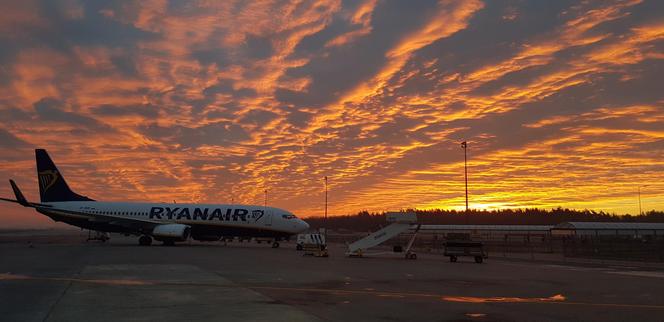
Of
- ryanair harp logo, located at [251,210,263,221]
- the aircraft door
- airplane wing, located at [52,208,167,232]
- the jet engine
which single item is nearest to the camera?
the jet engine

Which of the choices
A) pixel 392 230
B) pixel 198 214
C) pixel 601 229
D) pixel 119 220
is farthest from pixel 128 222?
pixel 601 229

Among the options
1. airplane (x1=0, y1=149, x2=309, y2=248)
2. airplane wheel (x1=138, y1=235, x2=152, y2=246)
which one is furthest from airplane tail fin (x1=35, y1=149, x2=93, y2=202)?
airplane wheel (x1=138, y1=235, x2=152, y2=246)

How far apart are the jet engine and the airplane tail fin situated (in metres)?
12.6

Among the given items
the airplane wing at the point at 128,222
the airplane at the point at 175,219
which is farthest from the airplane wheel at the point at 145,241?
the airplane wing at the point at 128,222

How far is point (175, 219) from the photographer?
5253cm

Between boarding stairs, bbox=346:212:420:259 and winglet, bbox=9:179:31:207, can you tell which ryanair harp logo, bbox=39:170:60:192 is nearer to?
winglet, bbox=9:179:31:207

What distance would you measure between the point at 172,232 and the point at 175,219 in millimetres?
3578

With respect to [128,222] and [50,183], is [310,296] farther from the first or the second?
[50,183]

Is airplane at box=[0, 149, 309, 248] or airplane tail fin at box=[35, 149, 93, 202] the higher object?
airplane tail fin at box=[35, 149, 93, 202]

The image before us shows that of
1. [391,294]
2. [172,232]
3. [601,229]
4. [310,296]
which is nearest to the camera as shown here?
[310,296]

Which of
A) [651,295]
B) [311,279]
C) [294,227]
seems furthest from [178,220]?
[651,295]

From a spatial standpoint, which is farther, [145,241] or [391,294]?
[145,241]

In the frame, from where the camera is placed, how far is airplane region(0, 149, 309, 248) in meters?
Result: 51.6

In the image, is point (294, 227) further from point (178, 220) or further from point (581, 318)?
point (581, 318)
